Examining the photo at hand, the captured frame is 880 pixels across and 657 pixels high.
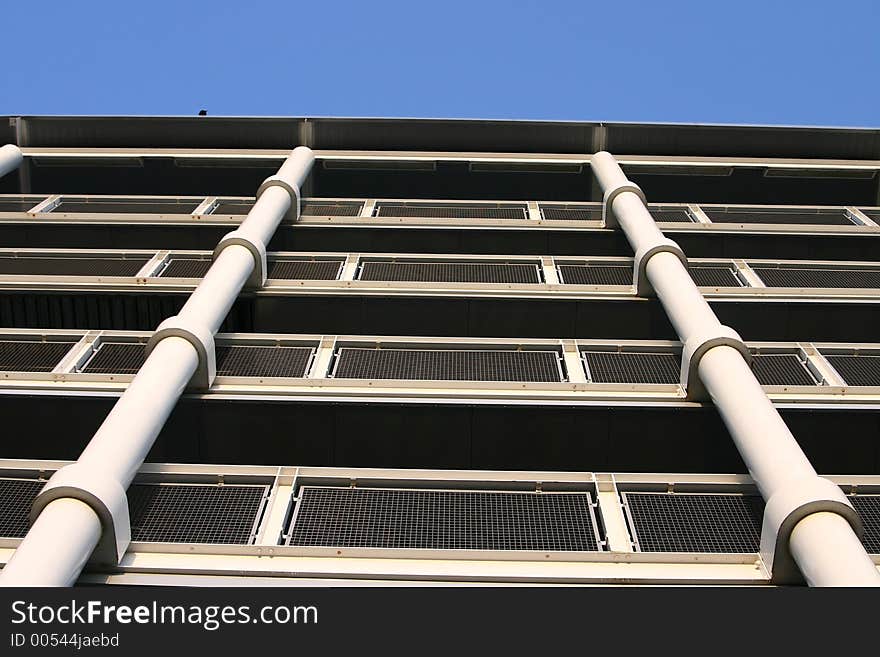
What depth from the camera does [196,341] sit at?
13.4 metres

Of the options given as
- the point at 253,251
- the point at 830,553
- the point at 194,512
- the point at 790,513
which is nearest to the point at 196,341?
the point at 194,512

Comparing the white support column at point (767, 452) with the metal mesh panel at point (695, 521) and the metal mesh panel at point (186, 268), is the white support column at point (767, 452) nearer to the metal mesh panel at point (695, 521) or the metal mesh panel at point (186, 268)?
the metal mesh panel at point (695, 521)

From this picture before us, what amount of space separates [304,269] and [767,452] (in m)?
10.0

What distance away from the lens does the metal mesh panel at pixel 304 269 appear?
60.0 feet

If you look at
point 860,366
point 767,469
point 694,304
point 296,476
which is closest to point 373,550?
point 296,476

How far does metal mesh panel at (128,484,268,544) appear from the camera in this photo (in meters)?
10.8

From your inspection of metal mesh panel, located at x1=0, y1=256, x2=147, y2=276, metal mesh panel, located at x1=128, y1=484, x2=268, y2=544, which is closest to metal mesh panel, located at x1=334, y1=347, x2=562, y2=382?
metal mesh panel, located at x1=128, y1=484, x2=268, y2=544

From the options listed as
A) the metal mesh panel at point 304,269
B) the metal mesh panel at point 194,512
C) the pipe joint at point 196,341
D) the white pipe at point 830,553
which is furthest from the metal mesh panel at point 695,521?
the metal mesh panel at point 304,269

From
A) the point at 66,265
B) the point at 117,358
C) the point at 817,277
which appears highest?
the point at 66,265

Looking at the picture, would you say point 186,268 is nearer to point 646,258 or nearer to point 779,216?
point 646,258

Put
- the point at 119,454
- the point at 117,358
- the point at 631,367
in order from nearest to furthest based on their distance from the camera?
1. the point at 119,454
2. the point at 631,367
3. the point at 117,358

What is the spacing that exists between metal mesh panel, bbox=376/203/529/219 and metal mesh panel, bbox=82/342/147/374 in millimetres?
7937

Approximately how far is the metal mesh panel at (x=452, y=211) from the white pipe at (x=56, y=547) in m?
12.9

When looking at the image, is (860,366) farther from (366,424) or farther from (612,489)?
(366,424)
